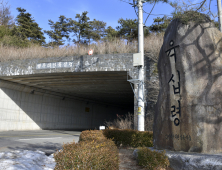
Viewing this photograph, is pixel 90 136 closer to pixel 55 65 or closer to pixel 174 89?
pixel 174 89

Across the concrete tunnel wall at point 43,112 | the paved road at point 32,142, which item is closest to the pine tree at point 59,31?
the concrete tunnel wall at point 43,112

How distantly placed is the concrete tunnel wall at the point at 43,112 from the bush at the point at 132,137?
12.8 metres

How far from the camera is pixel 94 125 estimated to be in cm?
2956

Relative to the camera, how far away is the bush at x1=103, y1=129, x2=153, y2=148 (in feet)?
27.9

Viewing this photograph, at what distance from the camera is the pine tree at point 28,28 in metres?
35.3

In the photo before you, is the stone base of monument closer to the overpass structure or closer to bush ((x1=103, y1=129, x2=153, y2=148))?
bush ((x1=103, y1=129, x2=153, y2=148))

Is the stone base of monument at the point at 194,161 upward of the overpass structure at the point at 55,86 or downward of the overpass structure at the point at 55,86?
downward

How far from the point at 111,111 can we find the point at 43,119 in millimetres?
13640

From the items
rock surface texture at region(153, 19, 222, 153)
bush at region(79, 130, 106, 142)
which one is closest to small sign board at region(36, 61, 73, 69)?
bush at region(79, 130, 106, 142)

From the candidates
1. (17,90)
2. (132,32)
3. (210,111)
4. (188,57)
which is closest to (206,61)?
(188,57)

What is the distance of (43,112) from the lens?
22219mm

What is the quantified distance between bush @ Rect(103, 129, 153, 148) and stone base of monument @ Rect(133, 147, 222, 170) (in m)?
3.41

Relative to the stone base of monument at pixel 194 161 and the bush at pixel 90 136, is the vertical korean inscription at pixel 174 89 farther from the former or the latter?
the bush at pixel 90 136

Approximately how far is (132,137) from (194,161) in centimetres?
450
